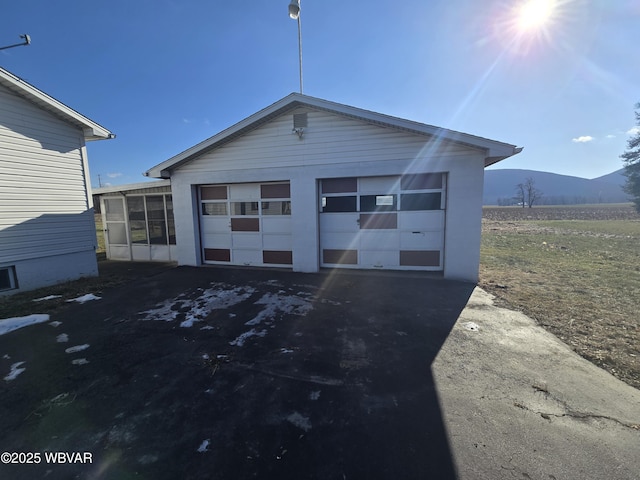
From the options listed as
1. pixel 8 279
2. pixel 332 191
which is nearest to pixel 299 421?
pixel 332 191

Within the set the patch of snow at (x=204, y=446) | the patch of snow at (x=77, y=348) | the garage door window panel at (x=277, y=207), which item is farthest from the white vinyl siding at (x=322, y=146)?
the patch of snow at (x=204, y=446)

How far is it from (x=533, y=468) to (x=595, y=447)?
0.66 meters

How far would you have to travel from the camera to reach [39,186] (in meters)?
6.86

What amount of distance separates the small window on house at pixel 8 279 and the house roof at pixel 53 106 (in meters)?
4.16

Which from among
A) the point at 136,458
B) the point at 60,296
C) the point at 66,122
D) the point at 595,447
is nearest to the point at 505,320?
the point at 595,447

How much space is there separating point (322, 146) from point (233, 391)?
6.51m

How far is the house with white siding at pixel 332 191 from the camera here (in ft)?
22.5

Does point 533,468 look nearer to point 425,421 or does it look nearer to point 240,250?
point 425,421

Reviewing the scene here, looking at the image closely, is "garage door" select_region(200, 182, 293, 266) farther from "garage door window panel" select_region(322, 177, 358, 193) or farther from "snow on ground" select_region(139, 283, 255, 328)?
"snow on ground" select_region(139, 283, 255, 328)

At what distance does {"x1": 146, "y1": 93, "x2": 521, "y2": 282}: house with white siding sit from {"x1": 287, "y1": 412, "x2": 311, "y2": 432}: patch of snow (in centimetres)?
556

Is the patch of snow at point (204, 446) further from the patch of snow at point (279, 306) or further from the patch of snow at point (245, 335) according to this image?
the patch of snow at point (279, 306)

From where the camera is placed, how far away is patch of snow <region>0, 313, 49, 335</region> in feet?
14.5

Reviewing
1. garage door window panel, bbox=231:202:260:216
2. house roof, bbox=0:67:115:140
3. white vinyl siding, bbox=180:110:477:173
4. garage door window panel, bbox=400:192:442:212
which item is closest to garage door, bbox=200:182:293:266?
garage door window panel, bbox=231:202:260:216

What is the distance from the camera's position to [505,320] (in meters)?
4.60
